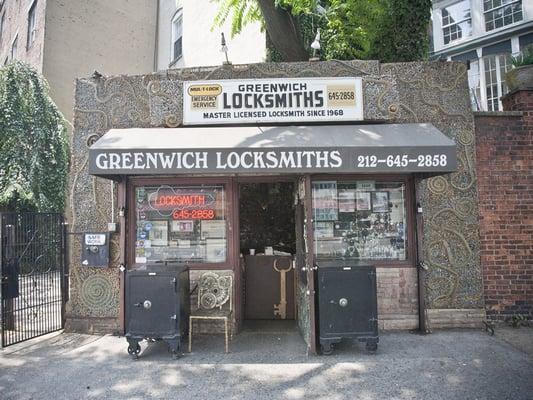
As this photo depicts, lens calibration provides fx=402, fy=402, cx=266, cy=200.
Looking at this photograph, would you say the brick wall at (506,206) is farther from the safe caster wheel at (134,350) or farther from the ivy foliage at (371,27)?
the safe caster wheel at (134,350)

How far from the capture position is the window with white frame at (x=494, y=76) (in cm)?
1583

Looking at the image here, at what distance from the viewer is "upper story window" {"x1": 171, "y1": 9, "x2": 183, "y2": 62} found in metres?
15.3

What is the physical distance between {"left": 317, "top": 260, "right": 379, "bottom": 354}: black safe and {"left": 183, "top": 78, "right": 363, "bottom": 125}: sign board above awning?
247 centimetres

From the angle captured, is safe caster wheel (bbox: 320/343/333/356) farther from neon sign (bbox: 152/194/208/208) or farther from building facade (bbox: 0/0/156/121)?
building facade (bbox: 0/0/156/121)

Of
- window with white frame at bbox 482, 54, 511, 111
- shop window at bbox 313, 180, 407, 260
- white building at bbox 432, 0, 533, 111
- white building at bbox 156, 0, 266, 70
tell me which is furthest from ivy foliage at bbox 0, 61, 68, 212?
window with white frame at bbox 482, 54, 511, 111

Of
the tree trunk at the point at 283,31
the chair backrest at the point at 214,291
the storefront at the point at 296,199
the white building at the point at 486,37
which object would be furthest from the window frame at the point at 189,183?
the white building at the point at 486,37

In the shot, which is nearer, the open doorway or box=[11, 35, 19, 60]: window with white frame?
the open doorway

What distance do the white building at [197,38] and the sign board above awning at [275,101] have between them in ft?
10.5

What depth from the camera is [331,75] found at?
253 inches

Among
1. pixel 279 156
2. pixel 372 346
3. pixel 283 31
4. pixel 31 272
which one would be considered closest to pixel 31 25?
pixel 283 31

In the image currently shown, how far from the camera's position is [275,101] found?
20.4ft

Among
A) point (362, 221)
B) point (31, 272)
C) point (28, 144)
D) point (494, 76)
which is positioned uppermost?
point (494, 76)

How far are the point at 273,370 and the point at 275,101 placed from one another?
3.84 metres

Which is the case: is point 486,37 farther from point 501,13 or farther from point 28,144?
point 28,144
